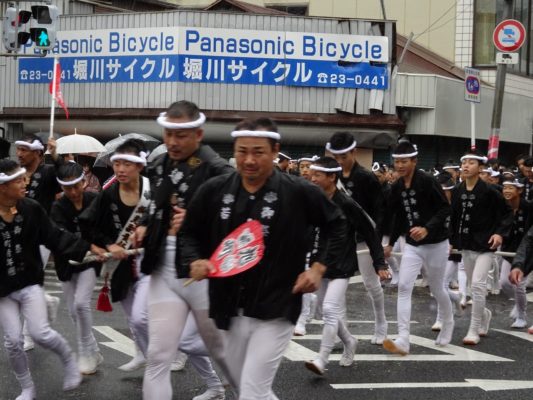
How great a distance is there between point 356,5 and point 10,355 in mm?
26838

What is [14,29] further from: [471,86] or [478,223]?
[478,223]

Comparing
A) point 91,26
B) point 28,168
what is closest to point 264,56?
point 91,26

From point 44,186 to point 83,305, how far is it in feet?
6.84

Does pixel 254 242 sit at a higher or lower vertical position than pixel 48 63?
lower

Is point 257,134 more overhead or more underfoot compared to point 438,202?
more overhead

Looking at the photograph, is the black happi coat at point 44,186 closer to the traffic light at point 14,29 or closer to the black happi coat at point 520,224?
the black happi coat at point 520,224

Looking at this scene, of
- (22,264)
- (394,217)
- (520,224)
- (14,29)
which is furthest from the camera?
(14,29)

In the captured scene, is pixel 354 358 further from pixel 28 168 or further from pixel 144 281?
pixel 28 168

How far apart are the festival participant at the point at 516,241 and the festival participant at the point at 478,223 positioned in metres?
0.75

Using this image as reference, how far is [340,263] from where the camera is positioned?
8.92 meters

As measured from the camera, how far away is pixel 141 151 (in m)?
8.13

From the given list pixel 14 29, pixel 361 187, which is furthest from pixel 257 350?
pixel 14 29

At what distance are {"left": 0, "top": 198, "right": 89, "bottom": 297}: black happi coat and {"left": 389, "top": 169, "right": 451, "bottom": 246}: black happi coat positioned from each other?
3.50m

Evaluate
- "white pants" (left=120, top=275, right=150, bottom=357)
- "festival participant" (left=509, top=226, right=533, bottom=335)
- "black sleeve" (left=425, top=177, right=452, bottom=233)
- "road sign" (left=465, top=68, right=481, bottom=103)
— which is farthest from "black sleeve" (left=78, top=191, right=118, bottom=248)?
"road sign" (left=465, top=68, right=481, bottom=103)
